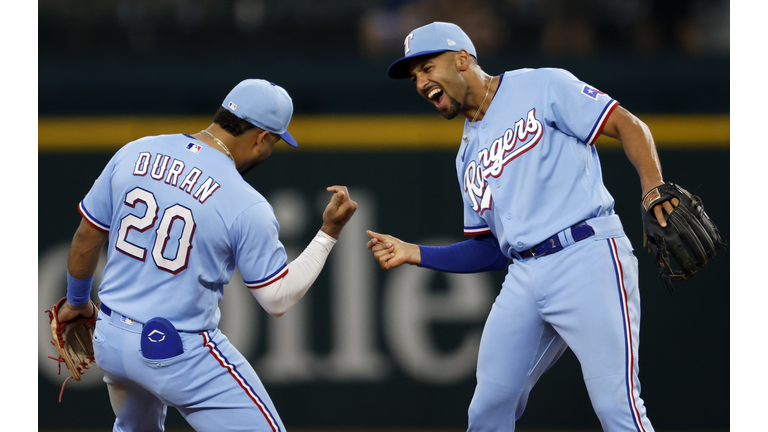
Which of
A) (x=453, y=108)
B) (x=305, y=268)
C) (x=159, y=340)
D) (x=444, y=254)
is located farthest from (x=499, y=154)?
(x=159, y=340)

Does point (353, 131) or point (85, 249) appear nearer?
point (85, 249)

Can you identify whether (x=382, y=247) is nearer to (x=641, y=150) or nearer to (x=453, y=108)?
(x=453, y=108)

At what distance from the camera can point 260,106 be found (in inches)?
119

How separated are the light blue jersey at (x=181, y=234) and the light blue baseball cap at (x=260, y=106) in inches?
8.7

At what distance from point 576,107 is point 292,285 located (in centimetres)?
133

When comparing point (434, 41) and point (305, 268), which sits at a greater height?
point (434, 41)

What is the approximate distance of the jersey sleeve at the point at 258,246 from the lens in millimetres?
2816

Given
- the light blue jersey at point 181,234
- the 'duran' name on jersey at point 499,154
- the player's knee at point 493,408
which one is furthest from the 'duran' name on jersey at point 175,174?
the player's knee at point 493,408

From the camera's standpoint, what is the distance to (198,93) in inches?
222

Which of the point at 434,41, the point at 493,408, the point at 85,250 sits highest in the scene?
the point at 434,41

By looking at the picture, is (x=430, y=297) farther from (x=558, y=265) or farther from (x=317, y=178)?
(x=558, y=265)

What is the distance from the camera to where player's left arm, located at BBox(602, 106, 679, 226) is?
2.88 metres

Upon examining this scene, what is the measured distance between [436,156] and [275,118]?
2713 mm
